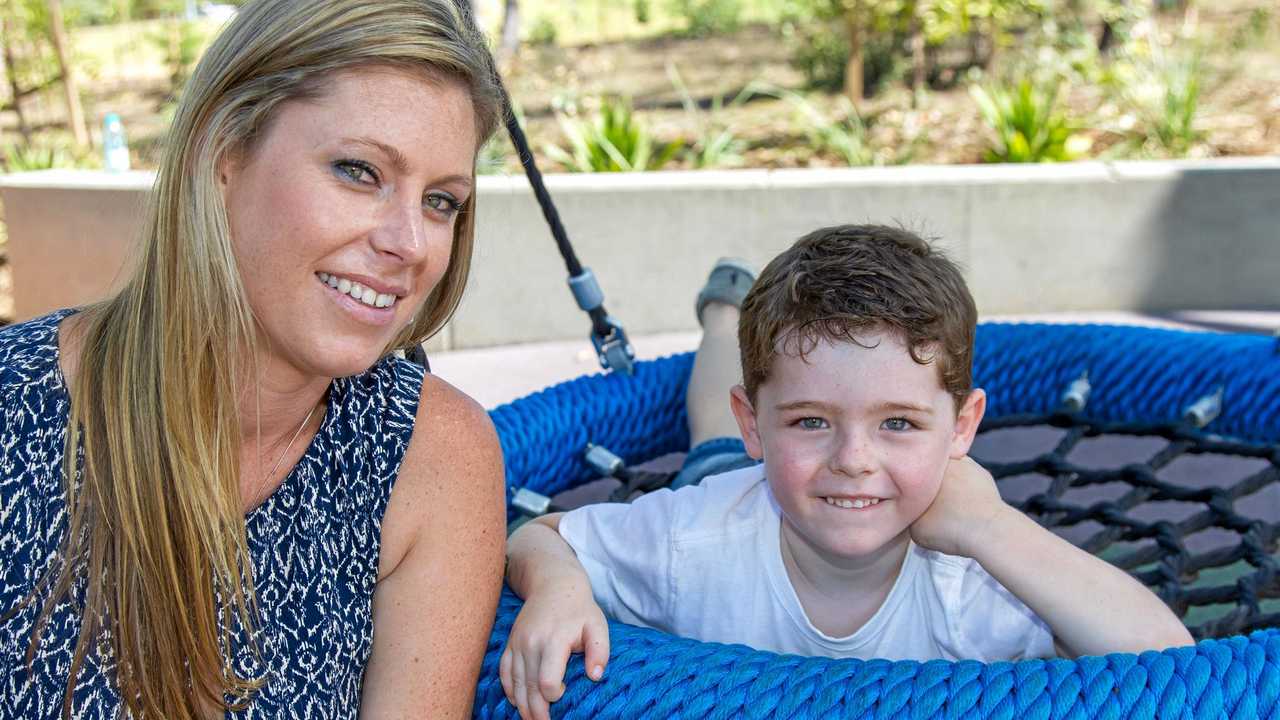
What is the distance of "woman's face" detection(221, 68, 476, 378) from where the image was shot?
3.64 feet

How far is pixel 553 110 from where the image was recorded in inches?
251

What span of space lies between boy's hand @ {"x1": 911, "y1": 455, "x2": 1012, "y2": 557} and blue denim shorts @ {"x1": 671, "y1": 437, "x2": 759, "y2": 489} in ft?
1.76

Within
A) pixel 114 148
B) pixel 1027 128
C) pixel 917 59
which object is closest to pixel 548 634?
pixel 114 148

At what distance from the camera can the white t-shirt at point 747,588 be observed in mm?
1347

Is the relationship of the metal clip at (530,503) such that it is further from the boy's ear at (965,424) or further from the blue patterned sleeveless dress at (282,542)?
the boy's ear at (965,424)

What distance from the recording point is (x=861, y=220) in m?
4.00

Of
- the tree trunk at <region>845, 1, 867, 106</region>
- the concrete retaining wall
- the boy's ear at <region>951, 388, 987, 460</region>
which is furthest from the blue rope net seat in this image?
the tree trunk at <region>845, 1, 867, 106</region>

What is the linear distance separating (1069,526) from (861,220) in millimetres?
2097

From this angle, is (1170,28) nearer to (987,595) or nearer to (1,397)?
(987,595)

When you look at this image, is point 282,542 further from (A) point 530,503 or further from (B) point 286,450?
(A) point 530,503

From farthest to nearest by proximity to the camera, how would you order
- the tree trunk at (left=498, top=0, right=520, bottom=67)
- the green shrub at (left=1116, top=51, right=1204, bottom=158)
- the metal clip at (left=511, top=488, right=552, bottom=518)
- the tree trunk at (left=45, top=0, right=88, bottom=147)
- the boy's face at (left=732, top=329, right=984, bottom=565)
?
the tree trunk at (left=498, top=0, right=520, bottom=67) < the tree trunk at (left=45, top=0, right=88, bottom=147) < the green shrub at (left=1116, top=51, right=1204, bottom=158) < the metal clip at (left=511, top=488, right=552, bottom=518) < the boy's face at (left=732, top=329, right=984, bottom=565)

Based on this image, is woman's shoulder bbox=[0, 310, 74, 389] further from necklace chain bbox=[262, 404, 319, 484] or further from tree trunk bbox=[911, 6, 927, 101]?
tree trunk bbox=[911, 6, 927, 101]

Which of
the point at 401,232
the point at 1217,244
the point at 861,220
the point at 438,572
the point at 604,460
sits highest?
the point at 401,232

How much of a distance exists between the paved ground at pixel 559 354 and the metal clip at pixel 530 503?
5.34 feet
